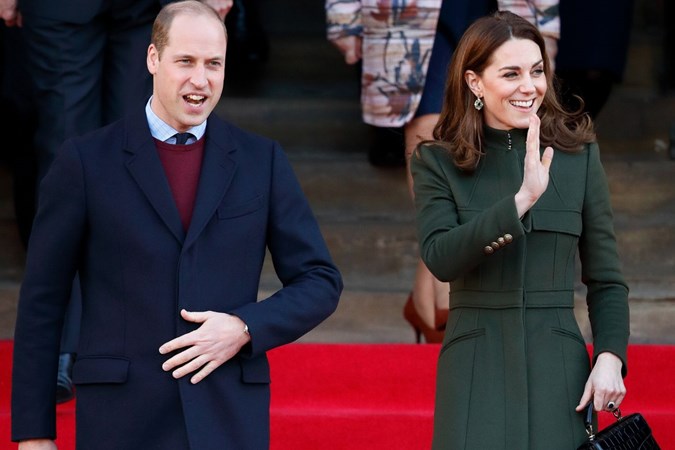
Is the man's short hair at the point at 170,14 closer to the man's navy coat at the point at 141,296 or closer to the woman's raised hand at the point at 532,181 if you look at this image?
the man's navy coat at the point at 141,296

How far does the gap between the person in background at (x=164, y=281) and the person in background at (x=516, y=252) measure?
367 millimetres

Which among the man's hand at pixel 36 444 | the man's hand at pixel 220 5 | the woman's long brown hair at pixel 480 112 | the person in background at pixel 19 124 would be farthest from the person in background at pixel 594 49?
the man's hand at pixel 36 444

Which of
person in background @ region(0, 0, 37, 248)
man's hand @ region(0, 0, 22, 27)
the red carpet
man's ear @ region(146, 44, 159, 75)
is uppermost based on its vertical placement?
man's ear @ region(146, 44, 159, 75)

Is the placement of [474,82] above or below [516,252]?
above

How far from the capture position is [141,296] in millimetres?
2781

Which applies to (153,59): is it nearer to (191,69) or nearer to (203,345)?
(191,69)

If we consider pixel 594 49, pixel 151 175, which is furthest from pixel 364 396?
pixel 594 49

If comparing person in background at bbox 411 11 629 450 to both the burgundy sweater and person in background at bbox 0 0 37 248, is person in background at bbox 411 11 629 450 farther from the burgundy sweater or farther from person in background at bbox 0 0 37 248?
person in background at bbox 0 0 37 248

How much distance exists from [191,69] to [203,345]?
1.80 feet

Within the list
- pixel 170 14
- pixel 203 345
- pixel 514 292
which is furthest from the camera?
pixel 514 292

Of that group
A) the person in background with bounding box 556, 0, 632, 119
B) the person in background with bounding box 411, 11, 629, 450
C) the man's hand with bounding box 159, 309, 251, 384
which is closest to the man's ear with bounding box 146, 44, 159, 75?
the man's hand with bounding box 159, 309, 251, 384

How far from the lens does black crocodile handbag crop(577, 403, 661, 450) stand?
2.90 m

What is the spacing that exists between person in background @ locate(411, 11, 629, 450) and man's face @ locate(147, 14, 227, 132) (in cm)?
58

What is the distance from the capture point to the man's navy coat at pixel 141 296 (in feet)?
9.12
